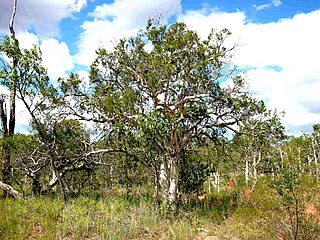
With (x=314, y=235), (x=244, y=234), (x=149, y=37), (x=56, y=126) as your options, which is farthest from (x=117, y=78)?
(x=314, y=235)

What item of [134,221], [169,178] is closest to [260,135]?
[169,178]

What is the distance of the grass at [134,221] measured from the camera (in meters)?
8.18

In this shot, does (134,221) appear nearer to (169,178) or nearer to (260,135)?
(169,178)

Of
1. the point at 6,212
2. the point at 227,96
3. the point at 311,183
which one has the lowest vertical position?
the point at 6,212

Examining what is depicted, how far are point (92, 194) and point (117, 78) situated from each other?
502 cm

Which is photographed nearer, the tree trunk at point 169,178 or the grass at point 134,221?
the grass at point 134,221

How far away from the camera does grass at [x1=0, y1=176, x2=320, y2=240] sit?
26.8 ft

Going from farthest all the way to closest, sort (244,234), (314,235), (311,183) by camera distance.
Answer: (311,183), (244,234), (314,235)

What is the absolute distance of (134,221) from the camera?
31.4ft

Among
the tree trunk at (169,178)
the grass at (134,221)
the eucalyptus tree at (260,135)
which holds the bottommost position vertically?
the grass at (134,221)

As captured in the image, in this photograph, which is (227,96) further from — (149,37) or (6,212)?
(6,212)

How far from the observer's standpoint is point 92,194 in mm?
14125

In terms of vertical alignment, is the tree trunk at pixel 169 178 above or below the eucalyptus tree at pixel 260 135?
below

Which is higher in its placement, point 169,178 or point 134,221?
point 169,178
